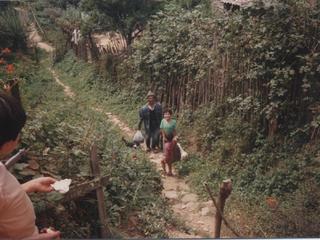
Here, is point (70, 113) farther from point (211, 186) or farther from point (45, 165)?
point (211, 186)

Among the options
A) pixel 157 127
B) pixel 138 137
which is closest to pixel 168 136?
pixel 157 127

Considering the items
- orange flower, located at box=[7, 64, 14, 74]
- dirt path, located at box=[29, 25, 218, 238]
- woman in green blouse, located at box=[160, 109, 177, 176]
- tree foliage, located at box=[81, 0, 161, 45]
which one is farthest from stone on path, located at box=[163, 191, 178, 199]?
orange flower, located at box=[7, 64, 14, 74]

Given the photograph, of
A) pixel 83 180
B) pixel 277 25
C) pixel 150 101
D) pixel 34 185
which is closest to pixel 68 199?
pixel 83 180

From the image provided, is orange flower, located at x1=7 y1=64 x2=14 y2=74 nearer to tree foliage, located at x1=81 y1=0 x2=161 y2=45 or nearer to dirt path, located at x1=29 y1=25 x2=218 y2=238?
dirt path, located at x1=29 y1=25 x2=218 y2=238

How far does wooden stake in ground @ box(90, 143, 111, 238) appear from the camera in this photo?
2691mm

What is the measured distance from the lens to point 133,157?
2.99m

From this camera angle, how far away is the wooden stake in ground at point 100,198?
2.69 metres

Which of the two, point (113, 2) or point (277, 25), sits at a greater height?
point (113, 2)

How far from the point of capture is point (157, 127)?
293 cm

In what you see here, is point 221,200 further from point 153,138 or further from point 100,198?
point 100,198

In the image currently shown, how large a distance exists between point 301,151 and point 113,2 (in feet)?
5.27

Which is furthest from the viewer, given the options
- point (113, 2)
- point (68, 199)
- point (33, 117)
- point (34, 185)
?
point (113, 2)

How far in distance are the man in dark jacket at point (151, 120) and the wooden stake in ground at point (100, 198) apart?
36 cm

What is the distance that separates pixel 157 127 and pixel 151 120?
0.06 metres
